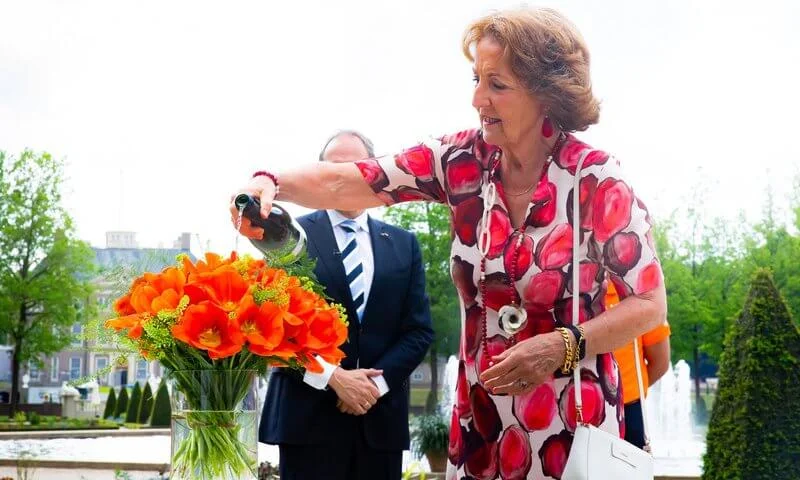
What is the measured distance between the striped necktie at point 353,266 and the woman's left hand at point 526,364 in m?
2.20

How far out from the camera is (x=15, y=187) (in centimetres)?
Result: 3419

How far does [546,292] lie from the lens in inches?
92.7

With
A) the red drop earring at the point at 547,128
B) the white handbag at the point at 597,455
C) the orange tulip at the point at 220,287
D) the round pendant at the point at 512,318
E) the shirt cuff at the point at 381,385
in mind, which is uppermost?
the red drop earring at the point at 547,128

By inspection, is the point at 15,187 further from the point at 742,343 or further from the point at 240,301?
the point at 240,301

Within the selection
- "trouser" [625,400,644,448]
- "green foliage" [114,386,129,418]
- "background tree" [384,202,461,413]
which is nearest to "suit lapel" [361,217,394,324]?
"trouser" [625,400,644,448]

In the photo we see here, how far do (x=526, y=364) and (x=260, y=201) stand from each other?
0.66 m

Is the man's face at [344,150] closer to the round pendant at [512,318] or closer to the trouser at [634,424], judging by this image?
the trouser at [634,424]

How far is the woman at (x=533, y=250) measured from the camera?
2346 mm

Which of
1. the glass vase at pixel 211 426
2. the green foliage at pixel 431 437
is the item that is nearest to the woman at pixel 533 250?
the glass vase at pixel 211 426

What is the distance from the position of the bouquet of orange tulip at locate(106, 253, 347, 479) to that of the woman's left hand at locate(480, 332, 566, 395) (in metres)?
0.35

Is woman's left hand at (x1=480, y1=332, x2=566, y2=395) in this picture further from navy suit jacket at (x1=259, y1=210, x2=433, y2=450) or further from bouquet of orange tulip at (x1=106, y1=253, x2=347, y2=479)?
navy suit jacket at (x1=259, y1=210, x2=433, y2=450)

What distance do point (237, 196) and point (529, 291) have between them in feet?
2.19

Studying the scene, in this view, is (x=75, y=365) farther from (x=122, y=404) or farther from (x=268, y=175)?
(x=268, y=175)

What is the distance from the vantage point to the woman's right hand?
2.27m
